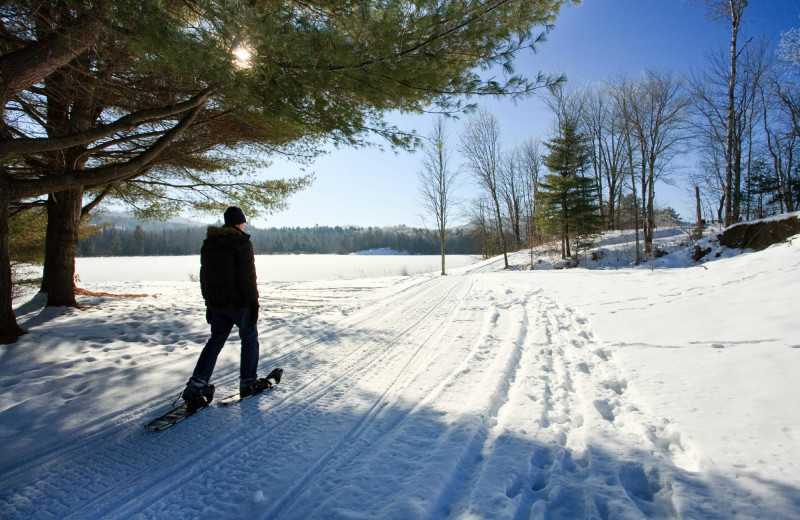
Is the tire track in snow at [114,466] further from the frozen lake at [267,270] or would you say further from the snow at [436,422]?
the frozen lake at [267,270]

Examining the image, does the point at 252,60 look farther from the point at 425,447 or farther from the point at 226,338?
the point at 425,447

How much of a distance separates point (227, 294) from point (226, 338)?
398 mm

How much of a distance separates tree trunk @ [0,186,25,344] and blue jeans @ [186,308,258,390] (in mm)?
3528

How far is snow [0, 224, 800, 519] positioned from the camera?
5.68 feet

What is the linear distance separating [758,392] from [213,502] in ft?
12.4

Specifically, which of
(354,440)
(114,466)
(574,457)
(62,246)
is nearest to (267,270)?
(62,246)

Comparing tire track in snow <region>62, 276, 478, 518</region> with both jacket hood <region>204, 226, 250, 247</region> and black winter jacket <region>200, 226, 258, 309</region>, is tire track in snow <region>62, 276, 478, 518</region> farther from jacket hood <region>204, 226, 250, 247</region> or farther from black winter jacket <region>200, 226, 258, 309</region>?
jacket hood <region>204, 226, 250, 247</region>

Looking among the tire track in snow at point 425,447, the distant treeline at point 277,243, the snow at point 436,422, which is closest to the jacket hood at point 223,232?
the snow at point 436,422

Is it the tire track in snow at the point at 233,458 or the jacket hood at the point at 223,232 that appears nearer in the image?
the tire track in snow at the point at 233,458

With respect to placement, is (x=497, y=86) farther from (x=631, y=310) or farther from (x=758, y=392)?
(x=631, y=310)

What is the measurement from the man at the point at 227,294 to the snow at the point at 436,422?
346 mm

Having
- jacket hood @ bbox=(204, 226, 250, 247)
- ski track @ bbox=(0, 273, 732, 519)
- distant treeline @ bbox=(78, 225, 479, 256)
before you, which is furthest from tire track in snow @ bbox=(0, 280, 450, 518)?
distant treeline @ bbox=(78, 225, 479, 256)

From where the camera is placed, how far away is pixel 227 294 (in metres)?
2.98

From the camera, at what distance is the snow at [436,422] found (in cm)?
173
